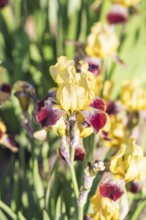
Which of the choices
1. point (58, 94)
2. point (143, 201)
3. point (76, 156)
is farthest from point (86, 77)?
point (143, 201)

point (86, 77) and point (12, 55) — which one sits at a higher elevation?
point (86, 77)

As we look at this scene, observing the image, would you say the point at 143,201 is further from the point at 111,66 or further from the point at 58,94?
the point at 111,66

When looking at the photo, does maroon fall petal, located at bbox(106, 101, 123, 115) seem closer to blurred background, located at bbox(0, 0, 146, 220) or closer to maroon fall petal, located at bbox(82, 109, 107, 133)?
blurred background, located at bbox(0, 0, 146, 220)

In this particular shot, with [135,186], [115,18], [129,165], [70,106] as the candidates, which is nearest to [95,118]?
[70,106]

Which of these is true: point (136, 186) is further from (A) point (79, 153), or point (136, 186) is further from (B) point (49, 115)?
(B) point (49, 115)

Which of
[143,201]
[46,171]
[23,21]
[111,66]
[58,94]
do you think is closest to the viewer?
[58,94]

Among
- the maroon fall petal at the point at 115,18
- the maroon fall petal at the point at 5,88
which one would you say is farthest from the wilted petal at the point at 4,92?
the maroon fall petal at the point at 115,18

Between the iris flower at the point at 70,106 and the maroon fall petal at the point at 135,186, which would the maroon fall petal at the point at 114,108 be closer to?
the maroon fall petal at the point at 135,186
